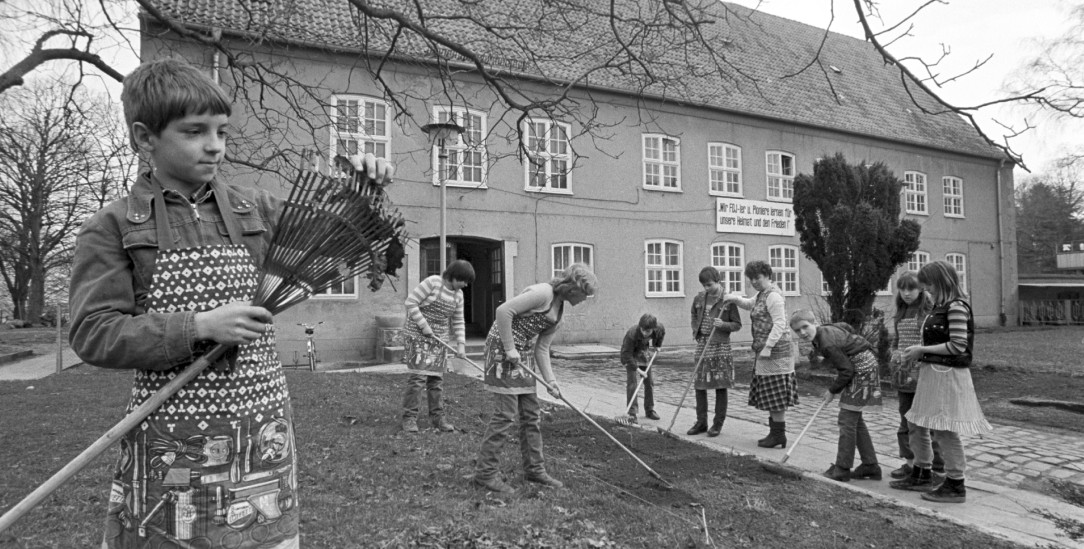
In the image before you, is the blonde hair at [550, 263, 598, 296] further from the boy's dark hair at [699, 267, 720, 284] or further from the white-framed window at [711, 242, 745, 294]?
the white-framed window at [711, 242, 745, 294]

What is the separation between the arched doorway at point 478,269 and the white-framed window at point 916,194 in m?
15.6

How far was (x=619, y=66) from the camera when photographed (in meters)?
5.20

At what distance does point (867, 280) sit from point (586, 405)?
6.05 metres

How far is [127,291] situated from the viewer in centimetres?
163

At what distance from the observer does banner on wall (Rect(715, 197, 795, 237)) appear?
20.1 metres

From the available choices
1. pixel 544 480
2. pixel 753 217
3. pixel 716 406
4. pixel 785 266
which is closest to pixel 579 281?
pixel 544 480

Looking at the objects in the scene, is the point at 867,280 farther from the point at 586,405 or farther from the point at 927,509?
the point at 927,509

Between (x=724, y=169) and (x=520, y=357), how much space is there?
16.7m

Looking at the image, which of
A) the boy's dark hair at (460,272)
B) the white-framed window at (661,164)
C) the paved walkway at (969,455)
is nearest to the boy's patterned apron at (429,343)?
the boy's dark hair at (460,272)

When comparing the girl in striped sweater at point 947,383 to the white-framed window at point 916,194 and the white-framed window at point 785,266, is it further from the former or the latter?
the white-framed window at point 916,194

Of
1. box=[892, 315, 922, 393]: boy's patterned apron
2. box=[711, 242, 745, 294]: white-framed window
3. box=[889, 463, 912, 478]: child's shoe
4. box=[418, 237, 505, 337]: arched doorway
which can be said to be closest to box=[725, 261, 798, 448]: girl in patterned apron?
box=[892, 315, 922, 393]: boy's patterned apron

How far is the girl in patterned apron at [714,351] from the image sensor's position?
7.38 metres

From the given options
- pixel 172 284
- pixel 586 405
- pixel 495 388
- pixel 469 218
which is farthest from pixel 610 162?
pixel 172 284

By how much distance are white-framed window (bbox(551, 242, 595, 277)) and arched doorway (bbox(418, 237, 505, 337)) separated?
1.48 m
